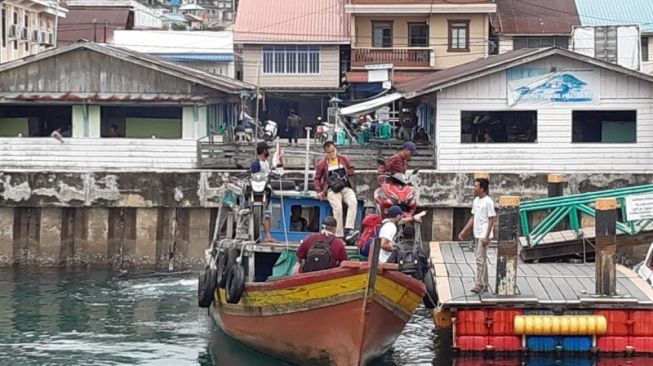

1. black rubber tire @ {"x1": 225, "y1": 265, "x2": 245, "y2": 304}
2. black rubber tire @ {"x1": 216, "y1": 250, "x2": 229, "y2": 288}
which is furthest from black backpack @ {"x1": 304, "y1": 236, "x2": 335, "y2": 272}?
black rubber tire @ {"x1": 216, "y1": 250, "x2": 229, "y2": 288}

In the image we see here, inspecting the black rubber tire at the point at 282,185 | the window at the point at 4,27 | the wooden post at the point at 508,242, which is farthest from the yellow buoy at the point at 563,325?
the window at the point at 4,27

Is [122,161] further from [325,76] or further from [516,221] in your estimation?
[325,76]

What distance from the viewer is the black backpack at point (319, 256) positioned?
18.2 metres

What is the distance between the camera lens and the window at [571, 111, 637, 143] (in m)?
35.1

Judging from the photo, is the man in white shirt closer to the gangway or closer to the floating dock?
the floating dock

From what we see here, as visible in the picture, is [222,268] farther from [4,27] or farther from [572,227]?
[4,27]

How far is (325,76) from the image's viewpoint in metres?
54.4

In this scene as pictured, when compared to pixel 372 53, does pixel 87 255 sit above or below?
below

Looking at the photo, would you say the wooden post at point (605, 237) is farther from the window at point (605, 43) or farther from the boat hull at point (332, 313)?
the window at point (605, 43)

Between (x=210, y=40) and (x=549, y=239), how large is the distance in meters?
33.8

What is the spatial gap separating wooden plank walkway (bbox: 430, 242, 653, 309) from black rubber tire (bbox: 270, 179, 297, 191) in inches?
121

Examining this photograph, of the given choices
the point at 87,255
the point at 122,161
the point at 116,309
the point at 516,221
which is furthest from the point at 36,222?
the point at 516,221

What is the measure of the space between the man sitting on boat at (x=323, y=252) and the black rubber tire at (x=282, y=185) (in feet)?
11.4

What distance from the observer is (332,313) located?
17.9 meters
